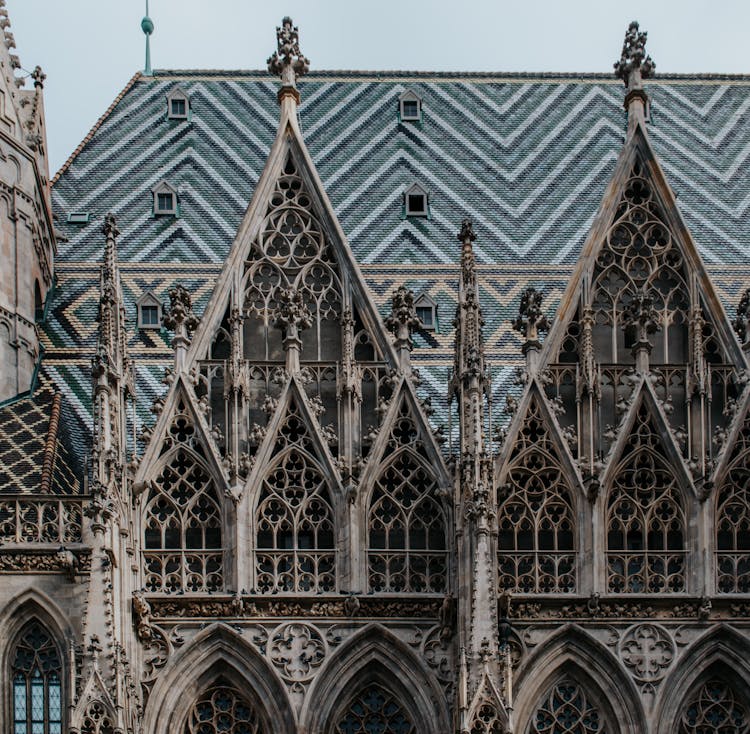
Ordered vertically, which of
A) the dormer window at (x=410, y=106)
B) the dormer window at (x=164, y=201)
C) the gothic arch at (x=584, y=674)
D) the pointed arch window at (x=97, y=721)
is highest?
the dormer window at (x=410, y=106)

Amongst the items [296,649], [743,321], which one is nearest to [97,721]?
[296,649]

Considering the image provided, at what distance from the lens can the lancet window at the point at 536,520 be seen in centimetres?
3322

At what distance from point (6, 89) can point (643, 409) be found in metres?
10.5

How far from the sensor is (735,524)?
110 ft

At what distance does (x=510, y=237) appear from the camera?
41.1 meters

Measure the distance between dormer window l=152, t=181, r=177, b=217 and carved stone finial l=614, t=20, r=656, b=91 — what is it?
772 cm

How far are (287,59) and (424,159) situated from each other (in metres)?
6.77

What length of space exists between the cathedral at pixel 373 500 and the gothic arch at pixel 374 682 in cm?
4

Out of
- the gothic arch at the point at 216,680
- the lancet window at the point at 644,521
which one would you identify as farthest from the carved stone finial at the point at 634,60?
the gothic arch at the point at 216,680

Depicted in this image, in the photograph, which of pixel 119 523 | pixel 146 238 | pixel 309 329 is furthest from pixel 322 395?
pixel 146 238

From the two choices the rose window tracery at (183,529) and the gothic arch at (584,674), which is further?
the rose window tracery at (183,529)

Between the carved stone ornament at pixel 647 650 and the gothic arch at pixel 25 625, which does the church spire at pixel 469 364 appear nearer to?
the carved stone ornament at pixel 647 650

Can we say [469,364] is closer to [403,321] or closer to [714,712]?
[403,321]

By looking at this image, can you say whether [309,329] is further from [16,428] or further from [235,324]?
[16,428]
